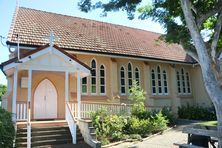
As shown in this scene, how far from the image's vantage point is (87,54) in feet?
58.9

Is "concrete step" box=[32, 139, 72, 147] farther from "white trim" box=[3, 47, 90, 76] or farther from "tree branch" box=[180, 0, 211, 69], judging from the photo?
"tree branch" box=[180, 0, 211, 69]

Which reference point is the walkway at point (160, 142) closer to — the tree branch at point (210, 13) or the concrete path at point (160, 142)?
the concrete path at point (160, 142)

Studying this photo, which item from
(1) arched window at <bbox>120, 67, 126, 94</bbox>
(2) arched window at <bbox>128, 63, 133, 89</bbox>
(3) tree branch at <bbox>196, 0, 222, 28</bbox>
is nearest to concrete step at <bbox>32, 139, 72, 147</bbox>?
(3) tree branch at <bbox>196, 0, 222, 28</bbox>

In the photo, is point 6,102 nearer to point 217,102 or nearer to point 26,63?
point 26,63

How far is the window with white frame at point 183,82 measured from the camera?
76.3 feet

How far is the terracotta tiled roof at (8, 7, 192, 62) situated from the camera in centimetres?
1694

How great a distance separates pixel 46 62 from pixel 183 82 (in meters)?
15.2

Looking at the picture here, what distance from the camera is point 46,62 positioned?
42.3 ft

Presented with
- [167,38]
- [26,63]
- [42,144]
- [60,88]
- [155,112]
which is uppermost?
[167,38]

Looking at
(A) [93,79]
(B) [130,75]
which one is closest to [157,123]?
(A) [93,79]

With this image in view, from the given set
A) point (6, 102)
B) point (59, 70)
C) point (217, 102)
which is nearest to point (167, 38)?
point (217, 102)

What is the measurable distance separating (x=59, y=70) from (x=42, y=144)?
404 cm

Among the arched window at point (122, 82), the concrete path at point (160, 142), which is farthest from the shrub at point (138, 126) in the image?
the arched window at point (122, 82)

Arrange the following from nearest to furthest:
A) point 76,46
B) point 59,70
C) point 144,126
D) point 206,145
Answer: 1. point 206,145
2. point 59,70
3. point 144,126
4. point 76,46
